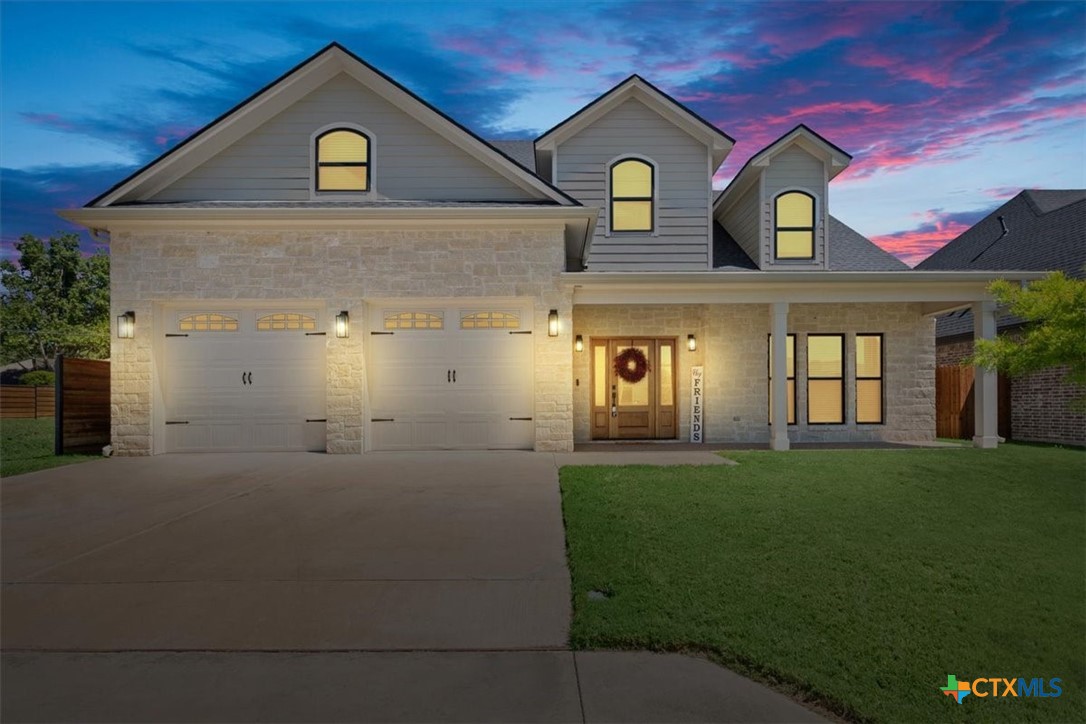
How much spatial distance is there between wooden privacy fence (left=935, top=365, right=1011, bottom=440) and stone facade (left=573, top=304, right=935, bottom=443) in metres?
1.15

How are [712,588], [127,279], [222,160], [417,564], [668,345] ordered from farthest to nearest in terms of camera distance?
[668,345]
[222,160]
[127,279]
[417,564]
[712,588]

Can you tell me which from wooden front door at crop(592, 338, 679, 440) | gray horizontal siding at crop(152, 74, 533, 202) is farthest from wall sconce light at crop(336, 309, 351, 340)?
wooden front door at crop(592, 338, 679, 440)

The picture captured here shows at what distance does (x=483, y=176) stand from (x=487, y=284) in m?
2.19

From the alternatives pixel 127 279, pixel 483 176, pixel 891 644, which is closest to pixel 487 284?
pixel 483 176

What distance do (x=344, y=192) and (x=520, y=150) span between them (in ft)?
17.8

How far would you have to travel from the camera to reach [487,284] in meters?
10.5

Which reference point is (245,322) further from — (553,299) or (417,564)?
(417,564)

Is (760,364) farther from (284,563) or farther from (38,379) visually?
(38,379)

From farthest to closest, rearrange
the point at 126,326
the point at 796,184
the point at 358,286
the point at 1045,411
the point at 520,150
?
the point at 520,150 → the point at 1045,411 → the point at 796,184 → the point at 358,286 → the point at 126,326

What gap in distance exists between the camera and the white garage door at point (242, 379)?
10602 mm

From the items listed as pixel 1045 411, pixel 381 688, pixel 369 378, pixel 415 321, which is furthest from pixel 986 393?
pixel 381 688

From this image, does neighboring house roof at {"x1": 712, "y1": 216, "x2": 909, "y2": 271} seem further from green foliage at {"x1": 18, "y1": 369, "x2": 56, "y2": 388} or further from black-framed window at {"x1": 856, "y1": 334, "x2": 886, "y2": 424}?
green foliage at {"x1": 18, "y1": 369, "x2": 56, "y2": 388}

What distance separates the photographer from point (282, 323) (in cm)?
1066

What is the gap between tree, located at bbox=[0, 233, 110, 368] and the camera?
2925 cm
